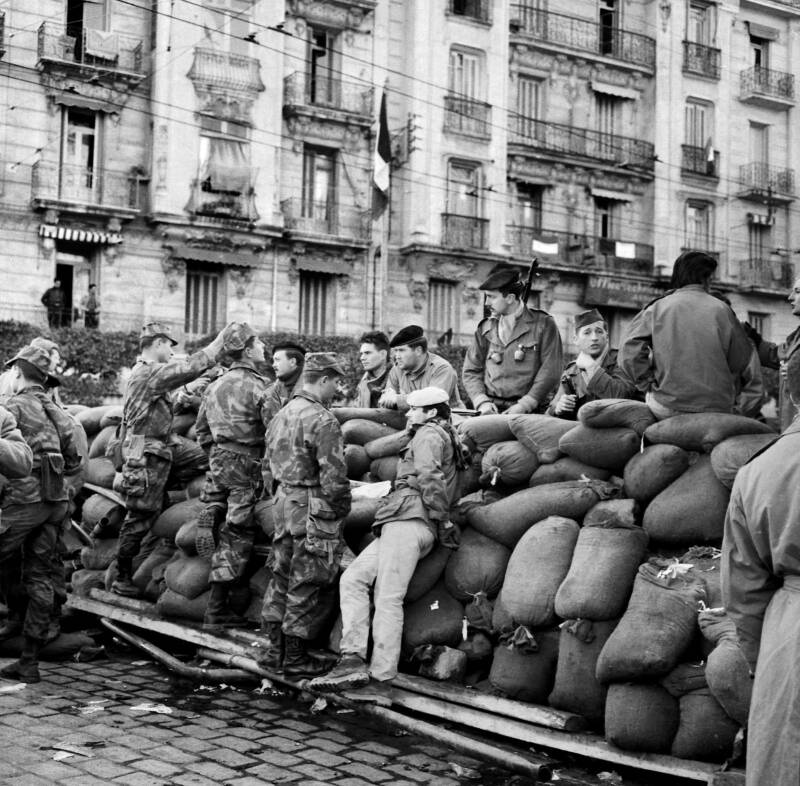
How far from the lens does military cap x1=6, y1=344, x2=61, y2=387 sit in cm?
702

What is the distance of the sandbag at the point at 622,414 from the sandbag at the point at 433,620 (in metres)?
1.31

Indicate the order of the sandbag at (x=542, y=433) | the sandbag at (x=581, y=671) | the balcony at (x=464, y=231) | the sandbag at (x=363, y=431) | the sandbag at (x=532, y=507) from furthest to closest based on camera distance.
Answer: the balcony at (x=464, y=231) < the sandbag at (x=363, y=431) < the sandbag at (x=542, y=433) < the sandbag at (x=532, y=507) < the sandbag at (x=581, y=671)

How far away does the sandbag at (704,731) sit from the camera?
456cm

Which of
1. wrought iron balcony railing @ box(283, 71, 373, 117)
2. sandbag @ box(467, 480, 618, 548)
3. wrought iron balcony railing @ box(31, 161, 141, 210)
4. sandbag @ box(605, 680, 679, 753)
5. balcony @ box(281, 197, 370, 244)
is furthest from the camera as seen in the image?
wrought iron balcony railing @ box(283, 71, 373, 117)

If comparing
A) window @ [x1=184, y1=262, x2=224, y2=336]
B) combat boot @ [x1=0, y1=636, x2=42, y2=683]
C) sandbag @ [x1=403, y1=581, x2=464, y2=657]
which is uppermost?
window @ [x1=184, y1=262, x2=224, y2=336]

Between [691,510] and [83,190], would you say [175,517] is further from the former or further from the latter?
[83,190]

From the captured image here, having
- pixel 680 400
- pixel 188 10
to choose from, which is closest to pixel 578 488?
pixel 680 400

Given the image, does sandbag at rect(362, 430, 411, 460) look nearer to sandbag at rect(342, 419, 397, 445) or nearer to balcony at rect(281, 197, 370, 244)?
sandbag at rect(342, 419, 397, 445)

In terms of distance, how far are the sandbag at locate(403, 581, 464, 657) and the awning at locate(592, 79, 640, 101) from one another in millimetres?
26841

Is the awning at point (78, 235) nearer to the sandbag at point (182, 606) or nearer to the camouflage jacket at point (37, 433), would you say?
the camouflage jacket at point (37, 433)

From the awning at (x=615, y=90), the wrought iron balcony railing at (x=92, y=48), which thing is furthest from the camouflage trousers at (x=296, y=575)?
the awning at (x=615, y=90)

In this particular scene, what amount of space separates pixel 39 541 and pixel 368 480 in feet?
7.34

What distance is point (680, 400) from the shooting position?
18.9 feet

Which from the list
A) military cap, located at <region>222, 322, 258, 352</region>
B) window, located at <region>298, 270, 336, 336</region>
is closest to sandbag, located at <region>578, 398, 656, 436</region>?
military cap, located at <region>222, 322, 258, 352</region>
